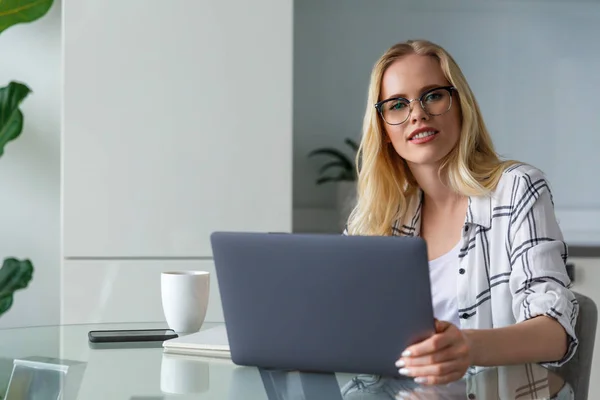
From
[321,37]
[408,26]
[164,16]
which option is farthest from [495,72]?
[164,16]

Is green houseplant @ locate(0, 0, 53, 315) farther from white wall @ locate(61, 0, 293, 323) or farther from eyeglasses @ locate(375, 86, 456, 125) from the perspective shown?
eyeglasses @ locate(375, 86, 456, 125)

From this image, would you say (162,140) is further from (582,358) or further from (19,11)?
(582,358)

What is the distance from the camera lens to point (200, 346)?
1.42 meters

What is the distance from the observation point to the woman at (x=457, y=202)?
160 cm

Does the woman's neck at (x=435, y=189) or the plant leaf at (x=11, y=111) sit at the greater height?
the plant leaf at (x=11, y=111)

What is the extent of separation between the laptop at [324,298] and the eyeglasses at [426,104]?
30.7 inches

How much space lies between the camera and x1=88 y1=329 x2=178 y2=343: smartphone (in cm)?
160

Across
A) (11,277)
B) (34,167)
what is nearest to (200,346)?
(11,277)

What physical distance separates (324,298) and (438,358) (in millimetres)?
172

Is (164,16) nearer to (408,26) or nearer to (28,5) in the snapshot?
(28,5)

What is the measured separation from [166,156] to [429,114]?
1.21m

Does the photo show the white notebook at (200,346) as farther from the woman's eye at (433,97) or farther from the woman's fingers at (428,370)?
the woman's eye at (433,97)

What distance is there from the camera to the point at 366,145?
2.00 m

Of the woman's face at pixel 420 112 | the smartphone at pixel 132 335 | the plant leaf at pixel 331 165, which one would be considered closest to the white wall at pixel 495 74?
the plant leaf at pixel 331 165
